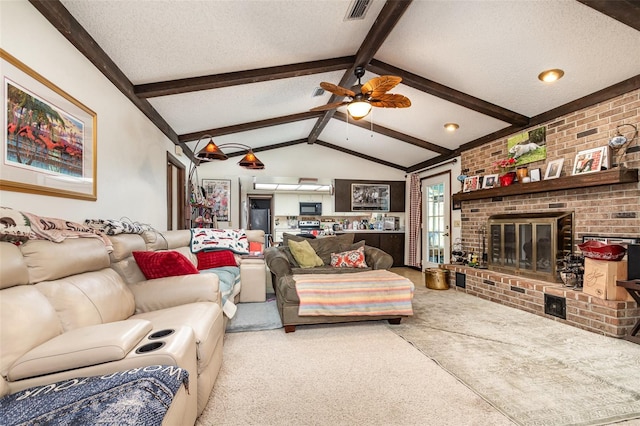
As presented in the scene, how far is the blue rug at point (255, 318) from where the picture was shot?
2.99m

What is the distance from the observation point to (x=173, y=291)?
2211 millimetres

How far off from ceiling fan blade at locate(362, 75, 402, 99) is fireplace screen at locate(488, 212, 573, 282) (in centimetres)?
260

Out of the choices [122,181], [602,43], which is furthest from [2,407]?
[602,43]

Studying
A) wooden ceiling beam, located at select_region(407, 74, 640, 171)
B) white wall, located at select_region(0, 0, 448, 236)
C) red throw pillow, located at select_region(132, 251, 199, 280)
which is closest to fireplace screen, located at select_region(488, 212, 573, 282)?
wooden ceiling beam, located at select_region(407, 74, 640, 171)

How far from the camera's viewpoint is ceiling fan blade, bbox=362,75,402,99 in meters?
2.78

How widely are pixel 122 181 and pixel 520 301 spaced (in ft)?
15.6

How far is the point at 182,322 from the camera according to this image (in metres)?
1.74

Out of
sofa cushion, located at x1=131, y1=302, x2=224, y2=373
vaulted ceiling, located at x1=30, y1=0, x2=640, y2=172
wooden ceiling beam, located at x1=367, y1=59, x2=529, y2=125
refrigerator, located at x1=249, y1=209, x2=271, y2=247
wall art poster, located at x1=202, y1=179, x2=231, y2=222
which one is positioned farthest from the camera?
refrigerator, located at x1=249, y1=209, x2=271, y2=247

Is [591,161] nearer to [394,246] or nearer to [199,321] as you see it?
[199,321]

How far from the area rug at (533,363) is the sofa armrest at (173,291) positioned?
1814 mm

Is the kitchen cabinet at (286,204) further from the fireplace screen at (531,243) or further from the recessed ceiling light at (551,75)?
the recessed ceiling light at (551,75)

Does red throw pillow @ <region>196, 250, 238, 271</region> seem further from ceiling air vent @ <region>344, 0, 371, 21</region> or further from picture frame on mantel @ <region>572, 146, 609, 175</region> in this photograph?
picture frame on mantel @ <region>572, 146, 609, 175</region>

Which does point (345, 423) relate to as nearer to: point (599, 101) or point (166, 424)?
point (166, 424)

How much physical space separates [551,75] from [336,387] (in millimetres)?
3651
